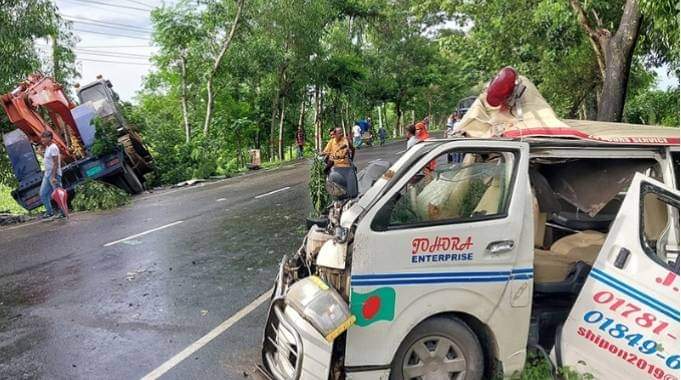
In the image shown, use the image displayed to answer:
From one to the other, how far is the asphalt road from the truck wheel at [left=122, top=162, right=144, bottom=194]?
339 cm

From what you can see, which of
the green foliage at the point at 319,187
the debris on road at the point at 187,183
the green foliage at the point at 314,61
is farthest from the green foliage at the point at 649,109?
the debris on road at the point at 187,183

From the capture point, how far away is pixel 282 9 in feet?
82.2

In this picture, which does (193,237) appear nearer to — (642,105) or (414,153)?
(414,153)

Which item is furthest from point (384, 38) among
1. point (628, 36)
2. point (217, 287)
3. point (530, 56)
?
point (217, 287)

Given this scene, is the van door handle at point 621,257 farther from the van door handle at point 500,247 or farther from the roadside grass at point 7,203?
the roadside grass at point 7,203

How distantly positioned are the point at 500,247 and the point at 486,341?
26.7 inches

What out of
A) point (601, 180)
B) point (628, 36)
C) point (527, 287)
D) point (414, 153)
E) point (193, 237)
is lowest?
point (193, 237)

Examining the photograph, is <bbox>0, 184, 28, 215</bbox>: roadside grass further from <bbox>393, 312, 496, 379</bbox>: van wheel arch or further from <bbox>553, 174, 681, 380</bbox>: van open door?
<bbox>553, 174, 681, 380</bbox>: van open door

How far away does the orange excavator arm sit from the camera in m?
13.8

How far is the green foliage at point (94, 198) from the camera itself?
13273 millimetres

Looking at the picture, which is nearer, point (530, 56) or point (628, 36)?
point (628, 36)

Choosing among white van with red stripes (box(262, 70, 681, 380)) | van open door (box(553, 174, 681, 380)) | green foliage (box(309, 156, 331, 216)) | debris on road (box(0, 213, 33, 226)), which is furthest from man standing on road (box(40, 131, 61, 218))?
van open door (box(553, 174, 681, 380))

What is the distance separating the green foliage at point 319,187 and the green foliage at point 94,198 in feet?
19.9

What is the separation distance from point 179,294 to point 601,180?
178 inches
